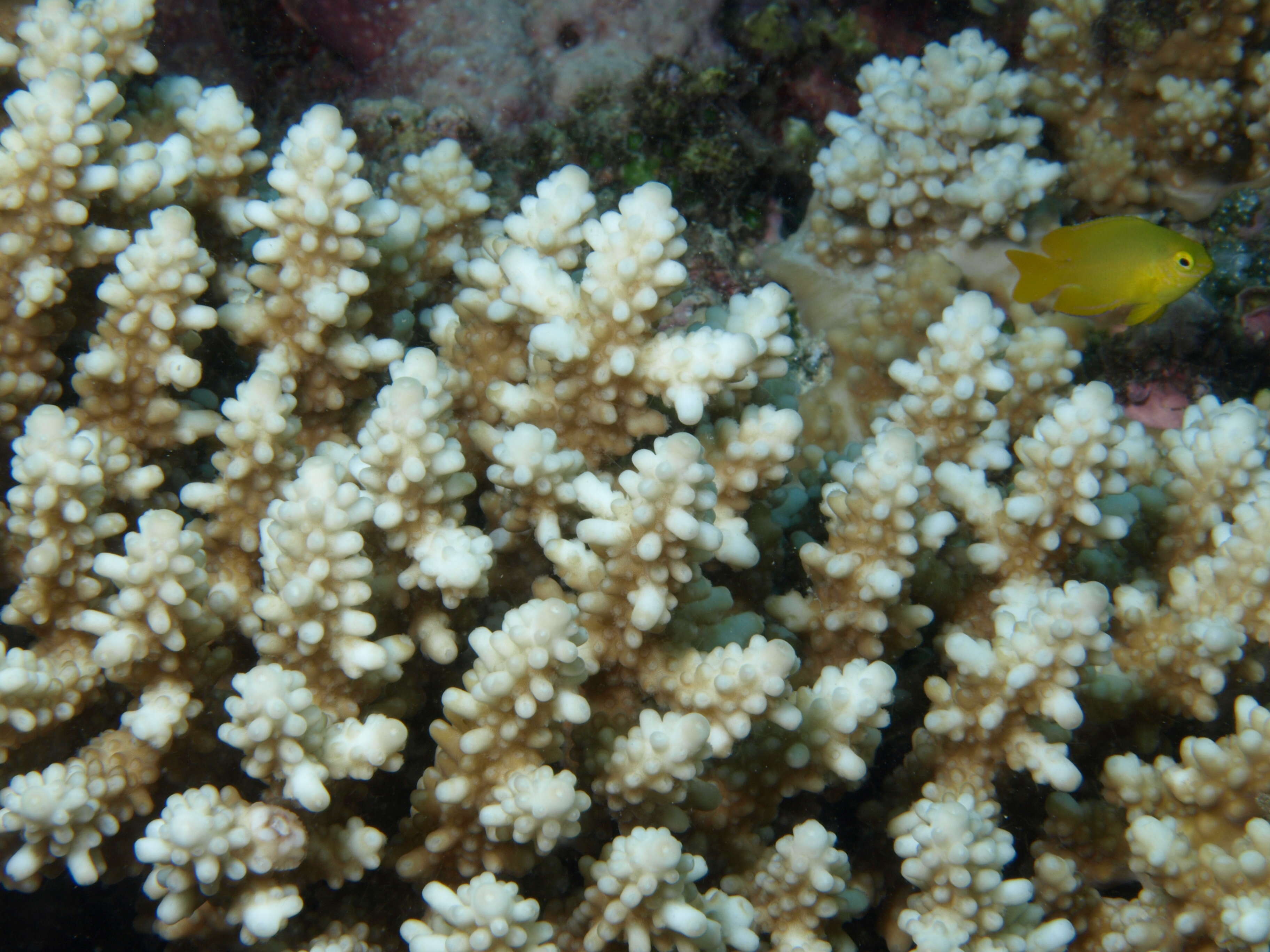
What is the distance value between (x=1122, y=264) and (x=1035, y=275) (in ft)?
0.90

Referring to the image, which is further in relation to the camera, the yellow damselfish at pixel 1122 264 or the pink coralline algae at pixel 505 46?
the pink coralline algae at pixel 505 46

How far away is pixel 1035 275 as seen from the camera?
3039 mm

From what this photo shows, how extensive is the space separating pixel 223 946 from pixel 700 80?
3.44 metres

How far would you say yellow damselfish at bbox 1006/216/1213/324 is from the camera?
9.45 feet

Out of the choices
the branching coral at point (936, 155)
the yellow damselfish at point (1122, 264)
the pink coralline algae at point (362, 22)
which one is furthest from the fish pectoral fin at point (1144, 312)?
the pink coralline algae at point (362, 22)

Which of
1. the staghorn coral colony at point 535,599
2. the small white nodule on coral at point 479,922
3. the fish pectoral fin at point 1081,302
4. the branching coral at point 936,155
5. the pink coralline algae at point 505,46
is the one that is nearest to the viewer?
the small white nodule on coral at point 479,922

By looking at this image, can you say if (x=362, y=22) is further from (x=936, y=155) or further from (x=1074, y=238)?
(x=1074, y=238)

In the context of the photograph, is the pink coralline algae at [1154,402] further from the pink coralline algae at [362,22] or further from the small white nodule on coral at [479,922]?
the pink coralline algae at [362,22]

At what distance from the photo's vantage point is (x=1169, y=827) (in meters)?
1.84

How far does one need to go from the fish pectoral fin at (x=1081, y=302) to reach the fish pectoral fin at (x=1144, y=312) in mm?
62

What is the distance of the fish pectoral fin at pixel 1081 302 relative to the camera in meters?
2.98

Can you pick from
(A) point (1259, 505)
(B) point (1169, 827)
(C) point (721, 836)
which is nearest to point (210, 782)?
(C) point (721, 836)

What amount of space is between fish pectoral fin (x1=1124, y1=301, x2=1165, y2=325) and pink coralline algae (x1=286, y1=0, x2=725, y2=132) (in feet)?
6.67

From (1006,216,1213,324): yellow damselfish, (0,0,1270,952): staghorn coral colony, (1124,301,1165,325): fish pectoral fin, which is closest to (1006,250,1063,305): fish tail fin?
(1006,216,1213,324): yellow damselfish
